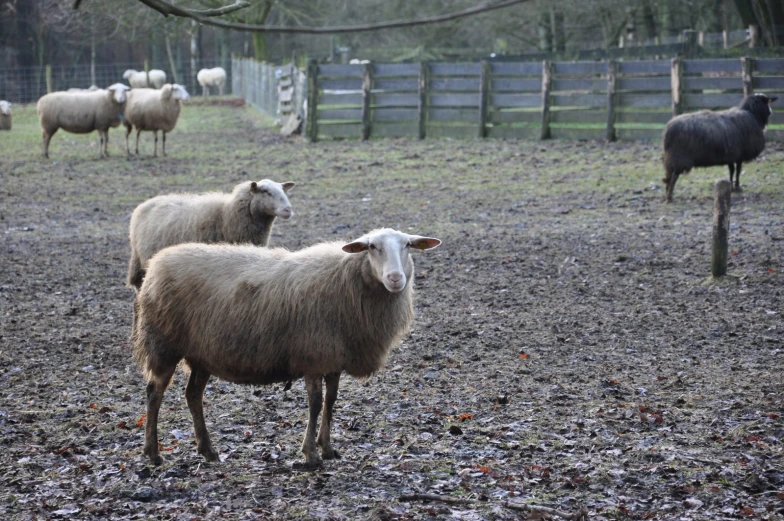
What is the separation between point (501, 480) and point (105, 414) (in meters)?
2.74

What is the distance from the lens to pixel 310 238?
11.6 metres

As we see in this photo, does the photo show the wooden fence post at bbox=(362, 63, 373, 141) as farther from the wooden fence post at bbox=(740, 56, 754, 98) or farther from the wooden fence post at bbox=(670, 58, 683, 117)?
the wooden fence post at bbox=(740, 56, 754, 98)

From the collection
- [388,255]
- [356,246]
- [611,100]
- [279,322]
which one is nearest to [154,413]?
[279,322]

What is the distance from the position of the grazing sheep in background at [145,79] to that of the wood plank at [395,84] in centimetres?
2274

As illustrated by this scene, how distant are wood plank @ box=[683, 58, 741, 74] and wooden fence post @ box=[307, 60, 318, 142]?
857 cm

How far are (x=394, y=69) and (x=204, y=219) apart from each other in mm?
14477

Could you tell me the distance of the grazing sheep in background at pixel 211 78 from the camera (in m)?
46.2

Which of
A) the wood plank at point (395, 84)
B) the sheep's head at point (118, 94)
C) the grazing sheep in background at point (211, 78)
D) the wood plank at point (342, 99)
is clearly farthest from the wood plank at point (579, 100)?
the grazing sheep in background at point (211, 78)

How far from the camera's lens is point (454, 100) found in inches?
850

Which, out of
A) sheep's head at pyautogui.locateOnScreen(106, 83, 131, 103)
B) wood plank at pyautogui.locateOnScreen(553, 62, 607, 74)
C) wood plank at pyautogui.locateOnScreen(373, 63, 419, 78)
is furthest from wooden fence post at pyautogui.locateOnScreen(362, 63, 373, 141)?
sheep's head at pyautogui.locateOnScreen(106, 83, 131, 103)

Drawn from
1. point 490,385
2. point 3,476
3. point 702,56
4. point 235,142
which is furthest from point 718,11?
point 3,476

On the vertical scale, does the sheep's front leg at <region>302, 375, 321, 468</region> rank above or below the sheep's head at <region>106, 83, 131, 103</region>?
below

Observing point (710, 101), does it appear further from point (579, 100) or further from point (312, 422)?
point (312, 422)

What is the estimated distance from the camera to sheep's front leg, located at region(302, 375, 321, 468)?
4.91 metres
